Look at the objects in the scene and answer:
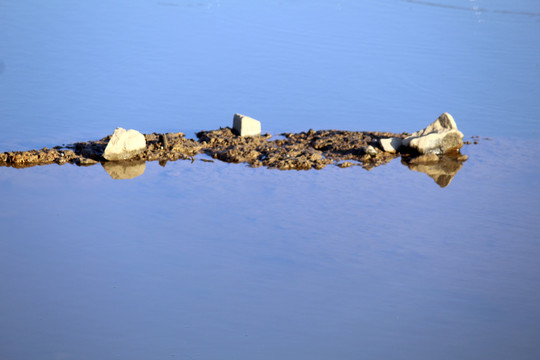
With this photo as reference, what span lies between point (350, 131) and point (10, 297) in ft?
24.0

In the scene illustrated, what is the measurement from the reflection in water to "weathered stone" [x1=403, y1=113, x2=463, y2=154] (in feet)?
14.2

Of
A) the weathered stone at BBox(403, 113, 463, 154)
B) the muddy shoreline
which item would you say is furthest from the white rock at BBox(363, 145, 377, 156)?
the weathered stone at BBox(403, 113, 463, 154)

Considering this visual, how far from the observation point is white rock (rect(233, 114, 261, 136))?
13.0 metres

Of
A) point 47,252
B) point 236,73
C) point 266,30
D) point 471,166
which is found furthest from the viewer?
point 266,30

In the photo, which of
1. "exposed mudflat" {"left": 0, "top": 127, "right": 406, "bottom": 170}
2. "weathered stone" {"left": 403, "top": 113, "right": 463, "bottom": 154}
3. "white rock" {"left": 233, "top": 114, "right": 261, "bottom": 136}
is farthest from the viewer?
"white rock" {"left": 233, "top": 114, "right": 261, "bottom": 136}

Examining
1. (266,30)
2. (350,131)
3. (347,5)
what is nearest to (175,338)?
(350,131)

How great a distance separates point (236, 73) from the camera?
17.1 metres

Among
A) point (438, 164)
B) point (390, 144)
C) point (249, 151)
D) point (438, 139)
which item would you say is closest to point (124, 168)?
point (249, 151)

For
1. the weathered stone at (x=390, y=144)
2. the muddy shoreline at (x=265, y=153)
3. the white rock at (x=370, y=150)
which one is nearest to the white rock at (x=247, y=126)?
the muddy shoreline at (x=265, y=153)

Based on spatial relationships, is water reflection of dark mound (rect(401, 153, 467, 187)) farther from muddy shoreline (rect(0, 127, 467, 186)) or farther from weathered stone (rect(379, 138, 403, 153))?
weathered stone (rect(379, 138, 403, 153))

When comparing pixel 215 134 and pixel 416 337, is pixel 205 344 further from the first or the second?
pixel 215 134

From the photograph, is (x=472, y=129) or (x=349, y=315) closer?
(x=349, y=315)

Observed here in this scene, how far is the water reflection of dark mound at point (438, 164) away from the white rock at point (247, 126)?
2.49 meters

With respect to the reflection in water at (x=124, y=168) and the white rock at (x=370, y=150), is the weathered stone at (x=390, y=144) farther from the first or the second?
the reflection in water at (x=124, y=168)
